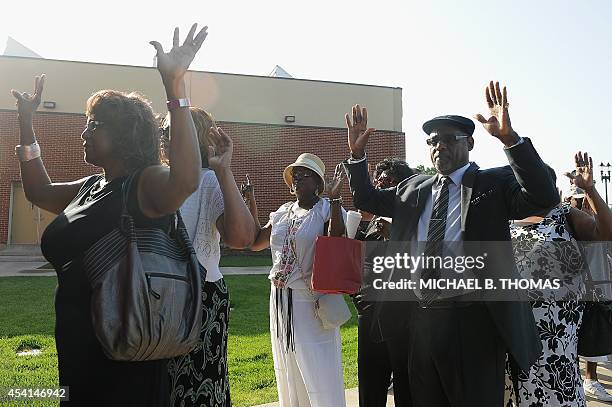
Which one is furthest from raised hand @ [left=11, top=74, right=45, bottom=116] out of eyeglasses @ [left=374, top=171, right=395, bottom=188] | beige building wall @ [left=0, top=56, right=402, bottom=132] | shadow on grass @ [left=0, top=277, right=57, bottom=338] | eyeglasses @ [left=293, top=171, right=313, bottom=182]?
beige building wall @ [left=0, top=56, right=402, bottom=132]

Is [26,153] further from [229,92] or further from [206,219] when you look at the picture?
[229,92]

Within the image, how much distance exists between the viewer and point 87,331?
1.97 meters

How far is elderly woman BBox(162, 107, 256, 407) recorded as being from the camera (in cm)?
244

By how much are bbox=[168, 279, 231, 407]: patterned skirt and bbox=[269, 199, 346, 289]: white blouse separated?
1.13 meters

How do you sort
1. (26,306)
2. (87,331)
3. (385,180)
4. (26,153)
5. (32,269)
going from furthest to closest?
(32,269) < (26,306) < (385,180) < (26,153) < (87,331)

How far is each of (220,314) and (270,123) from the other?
2222 centimetres

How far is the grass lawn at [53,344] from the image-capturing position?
5.12 metres

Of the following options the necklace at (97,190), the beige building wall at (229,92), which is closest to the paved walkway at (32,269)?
the necklace at (97,190)

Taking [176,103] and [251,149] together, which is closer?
[176,103]

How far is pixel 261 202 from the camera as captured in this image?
23.9 metres

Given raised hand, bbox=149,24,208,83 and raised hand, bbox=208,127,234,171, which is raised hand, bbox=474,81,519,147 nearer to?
raised hand, bbox=208,127,234,171

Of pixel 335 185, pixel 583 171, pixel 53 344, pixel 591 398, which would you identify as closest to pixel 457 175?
pixel 335 185

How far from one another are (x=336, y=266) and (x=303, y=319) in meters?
0.45

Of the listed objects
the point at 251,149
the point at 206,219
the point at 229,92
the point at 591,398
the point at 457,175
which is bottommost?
the point at 591,398
